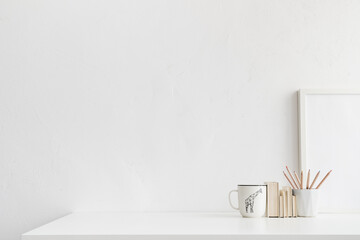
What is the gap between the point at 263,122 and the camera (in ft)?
5.01

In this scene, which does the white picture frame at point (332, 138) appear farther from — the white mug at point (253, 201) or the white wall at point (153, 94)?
the white mug at point (253, 201)

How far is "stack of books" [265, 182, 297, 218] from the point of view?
1344 millimetres

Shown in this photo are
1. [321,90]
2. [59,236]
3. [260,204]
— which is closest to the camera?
[59,236]

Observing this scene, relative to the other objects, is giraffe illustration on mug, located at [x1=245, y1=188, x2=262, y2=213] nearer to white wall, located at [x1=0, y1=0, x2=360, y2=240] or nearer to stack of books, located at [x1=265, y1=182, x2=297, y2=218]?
stack of books, located at [x1=265, y1=182, x2=297, y2=218]

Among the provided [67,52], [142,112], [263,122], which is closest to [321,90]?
[263,122]

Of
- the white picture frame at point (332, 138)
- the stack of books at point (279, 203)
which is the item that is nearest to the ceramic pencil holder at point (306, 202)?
the stack of books at point (279, 203)

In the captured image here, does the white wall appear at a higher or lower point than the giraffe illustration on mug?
higher

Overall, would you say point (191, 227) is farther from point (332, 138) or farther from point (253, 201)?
point (332, 138)

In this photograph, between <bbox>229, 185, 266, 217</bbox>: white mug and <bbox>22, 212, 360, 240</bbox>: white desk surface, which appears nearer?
<bbox>22, 212, 360, 240</bbox>: white desk surface

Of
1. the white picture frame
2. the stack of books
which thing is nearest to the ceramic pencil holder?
the stack of books

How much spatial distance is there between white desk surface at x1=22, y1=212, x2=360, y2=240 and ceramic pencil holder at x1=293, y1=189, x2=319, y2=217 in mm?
25

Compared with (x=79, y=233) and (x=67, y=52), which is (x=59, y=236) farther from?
(x=67, y=52)

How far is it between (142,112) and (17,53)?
404 mm

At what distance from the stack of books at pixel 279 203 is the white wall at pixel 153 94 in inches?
6.3
